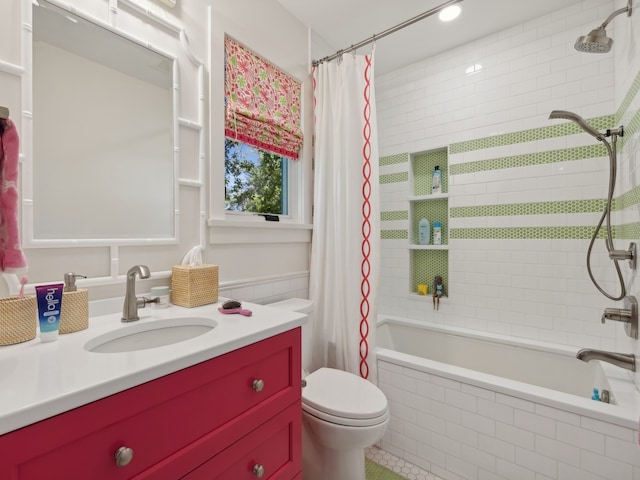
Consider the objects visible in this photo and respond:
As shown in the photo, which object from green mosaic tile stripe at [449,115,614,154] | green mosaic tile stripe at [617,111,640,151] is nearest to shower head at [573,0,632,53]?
green mosaic tile stripe at [617,111,640,151]

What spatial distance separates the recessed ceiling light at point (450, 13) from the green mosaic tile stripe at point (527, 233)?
4.81ft

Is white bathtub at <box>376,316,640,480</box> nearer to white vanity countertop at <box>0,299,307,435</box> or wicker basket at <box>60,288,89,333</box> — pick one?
white vanity countertop at <box>0,299,307,435</box>

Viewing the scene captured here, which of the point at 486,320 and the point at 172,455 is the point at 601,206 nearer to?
the point at 486,320

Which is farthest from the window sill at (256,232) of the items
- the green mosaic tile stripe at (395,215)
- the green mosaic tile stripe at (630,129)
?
the green mosaic tile stripe at (630,129)

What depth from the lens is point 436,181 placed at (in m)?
2.62

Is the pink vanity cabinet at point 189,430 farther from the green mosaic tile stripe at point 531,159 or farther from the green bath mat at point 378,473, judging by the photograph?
the green mosaic tile stripe at point 531,159

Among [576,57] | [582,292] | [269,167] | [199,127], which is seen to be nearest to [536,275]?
[582,292]

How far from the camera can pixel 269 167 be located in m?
2.00

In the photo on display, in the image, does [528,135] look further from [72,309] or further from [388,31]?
[72,309]

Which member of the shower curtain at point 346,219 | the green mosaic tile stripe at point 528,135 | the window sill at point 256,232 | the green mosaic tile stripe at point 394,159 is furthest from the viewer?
the green mosaic tile stripe at point 394,159

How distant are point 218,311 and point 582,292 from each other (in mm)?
2256

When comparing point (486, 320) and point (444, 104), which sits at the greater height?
point (444, 104)

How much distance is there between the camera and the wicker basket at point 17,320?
0.83m

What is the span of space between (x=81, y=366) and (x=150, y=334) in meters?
0.41
